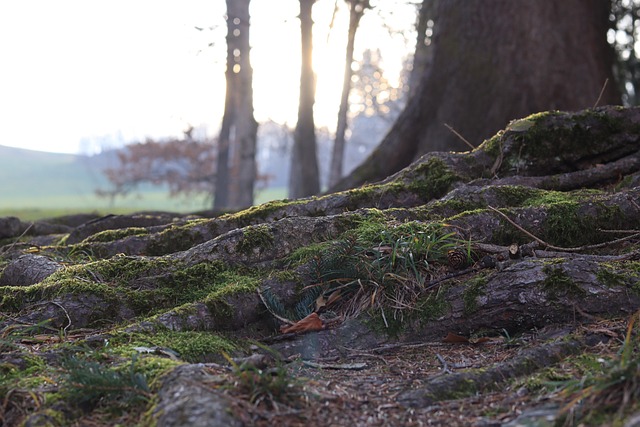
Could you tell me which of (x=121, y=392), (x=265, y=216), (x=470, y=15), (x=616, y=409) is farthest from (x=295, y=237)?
(x=470, y=15)

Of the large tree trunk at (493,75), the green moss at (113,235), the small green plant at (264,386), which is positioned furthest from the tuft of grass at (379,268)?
the large tree trunk at (493,75)

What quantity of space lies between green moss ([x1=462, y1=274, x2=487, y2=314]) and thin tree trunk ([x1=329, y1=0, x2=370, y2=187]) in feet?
66.2

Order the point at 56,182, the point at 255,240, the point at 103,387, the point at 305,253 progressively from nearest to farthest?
the point at 103,387, the point at 305,253, the point at 255,240, the point at 56,182

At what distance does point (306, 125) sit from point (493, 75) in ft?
32.4

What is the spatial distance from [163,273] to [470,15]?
667 cm

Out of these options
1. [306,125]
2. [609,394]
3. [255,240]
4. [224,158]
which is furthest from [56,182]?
[609,394]

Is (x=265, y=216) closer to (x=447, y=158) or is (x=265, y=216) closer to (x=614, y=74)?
(x=447, y=158)

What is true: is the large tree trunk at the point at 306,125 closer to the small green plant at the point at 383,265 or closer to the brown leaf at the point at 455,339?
the small green plant at the point at 383,265

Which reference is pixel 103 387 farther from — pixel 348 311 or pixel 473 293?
pixel 473 293

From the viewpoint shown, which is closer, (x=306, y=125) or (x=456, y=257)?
(x=456, y=257)

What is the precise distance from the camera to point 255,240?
14.4ft

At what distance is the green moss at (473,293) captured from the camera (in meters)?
3.70

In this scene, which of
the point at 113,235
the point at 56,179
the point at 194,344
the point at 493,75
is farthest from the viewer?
the point at 56,179

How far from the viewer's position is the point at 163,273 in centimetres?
423
